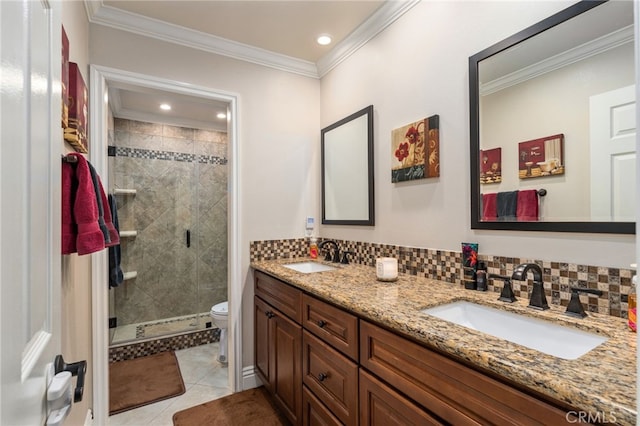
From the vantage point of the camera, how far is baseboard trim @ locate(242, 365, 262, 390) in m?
2.29

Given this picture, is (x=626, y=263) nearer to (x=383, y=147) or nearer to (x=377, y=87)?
(x=383, y=147)

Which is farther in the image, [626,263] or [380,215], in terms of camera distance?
[380,215]

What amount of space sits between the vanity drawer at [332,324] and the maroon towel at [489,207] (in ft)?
2.52

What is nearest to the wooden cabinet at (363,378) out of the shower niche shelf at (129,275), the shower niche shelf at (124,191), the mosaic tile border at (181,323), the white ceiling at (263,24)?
the mosaic tile border at (181,323)

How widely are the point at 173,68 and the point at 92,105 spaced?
0.59 m

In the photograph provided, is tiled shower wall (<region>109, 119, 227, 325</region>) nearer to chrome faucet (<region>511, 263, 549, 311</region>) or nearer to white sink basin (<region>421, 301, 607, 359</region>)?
white sink basin (<region>421, 301, 607, 359</region>)

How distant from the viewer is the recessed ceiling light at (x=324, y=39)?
2.21 m

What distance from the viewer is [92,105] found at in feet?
6.09

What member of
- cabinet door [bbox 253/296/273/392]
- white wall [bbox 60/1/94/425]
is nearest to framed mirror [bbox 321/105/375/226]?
cabinet door [bbox 253/296/273/392]

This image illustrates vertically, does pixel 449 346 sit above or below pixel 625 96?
below

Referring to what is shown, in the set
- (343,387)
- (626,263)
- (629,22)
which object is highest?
(629,22)

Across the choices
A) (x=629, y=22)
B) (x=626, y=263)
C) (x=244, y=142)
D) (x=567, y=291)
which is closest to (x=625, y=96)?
(x=629, y=22)

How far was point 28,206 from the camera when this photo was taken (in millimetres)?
522

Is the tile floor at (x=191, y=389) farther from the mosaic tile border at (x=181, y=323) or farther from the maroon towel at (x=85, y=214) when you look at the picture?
the maroon towel at (x=85, y=214)
